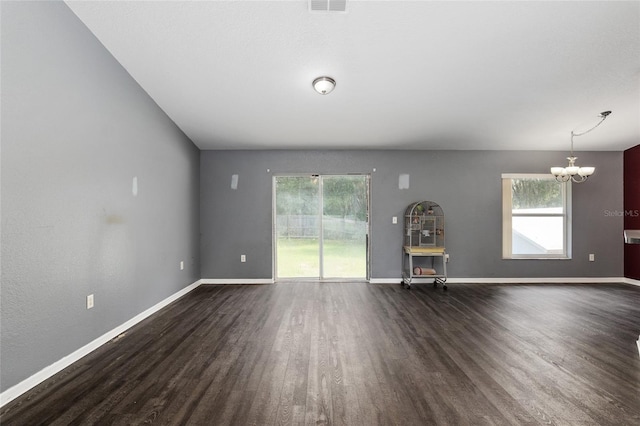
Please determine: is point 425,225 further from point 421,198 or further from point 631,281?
point 631,281

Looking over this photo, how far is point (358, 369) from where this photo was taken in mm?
2150

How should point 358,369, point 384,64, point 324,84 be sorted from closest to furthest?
point 358,369
point 384,64
point 324,84

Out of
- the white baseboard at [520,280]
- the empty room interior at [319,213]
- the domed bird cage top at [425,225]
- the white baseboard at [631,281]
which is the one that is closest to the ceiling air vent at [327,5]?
the empty room interior at [319,213]

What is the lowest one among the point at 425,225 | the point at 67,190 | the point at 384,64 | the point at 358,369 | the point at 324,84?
the point at 358,369

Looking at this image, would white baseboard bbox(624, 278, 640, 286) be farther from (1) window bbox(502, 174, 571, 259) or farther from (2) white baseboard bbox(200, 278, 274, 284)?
(2) white baseboard bbox(200, 278, 274, 284)

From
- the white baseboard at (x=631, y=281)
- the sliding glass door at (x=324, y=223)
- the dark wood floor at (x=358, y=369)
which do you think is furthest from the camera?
the sliding glass door at (x=324, y=223)

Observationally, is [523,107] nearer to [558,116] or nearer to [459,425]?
[558,116]

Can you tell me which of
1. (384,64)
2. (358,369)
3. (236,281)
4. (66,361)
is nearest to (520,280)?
(358,369)

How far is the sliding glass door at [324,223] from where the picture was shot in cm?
498

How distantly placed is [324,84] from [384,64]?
2.16ft

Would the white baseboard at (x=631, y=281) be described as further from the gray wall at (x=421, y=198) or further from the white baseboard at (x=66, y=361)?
the white baseboard at (x=66, y=361)

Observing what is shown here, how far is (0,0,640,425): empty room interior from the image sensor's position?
1.89m

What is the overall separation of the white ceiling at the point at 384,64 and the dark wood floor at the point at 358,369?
2.56m

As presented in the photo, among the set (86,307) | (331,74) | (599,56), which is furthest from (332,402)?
(599,56)
